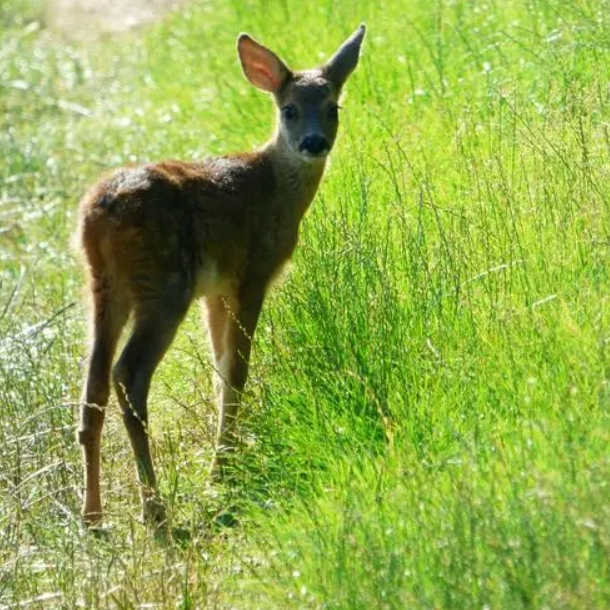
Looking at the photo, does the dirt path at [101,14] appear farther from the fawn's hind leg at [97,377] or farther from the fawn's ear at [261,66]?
the fawn's hind leg at [97,377]

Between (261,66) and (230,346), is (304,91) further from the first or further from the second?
(230,346)

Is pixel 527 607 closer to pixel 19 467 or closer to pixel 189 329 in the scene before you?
pixel 19 467

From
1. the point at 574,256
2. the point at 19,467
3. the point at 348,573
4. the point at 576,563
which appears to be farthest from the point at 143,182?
the point at 576,563

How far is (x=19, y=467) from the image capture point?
25.4 ft

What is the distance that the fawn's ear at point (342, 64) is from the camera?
9.12 m

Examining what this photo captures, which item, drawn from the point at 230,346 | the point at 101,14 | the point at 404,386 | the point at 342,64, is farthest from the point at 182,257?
the point at 101,14

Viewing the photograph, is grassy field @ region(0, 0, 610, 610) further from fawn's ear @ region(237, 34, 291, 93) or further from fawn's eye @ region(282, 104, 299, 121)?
fawn's ear @ region(237, 34, 291, 93)

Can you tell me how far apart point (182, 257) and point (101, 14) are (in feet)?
35.7

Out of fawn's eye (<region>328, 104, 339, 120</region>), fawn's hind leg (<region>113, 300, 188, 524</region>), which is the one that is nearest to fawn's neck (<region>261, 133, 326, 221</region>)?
fawn's eye (<region>328, 104, 339, 120</region>)

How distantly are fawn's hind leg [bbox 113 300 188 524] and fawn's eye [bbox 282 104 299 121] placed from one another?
60.9 inches

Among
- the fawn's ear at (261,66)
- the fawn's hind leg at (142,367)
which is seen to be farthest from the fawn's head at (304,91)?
the fawn's hind leg at (142,367)

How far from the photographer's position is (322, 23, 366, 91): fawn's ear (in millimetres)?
9125

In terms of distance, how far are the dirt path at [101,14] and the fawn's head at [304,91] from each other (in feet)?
28.6

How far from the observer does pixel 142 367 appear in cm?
759
